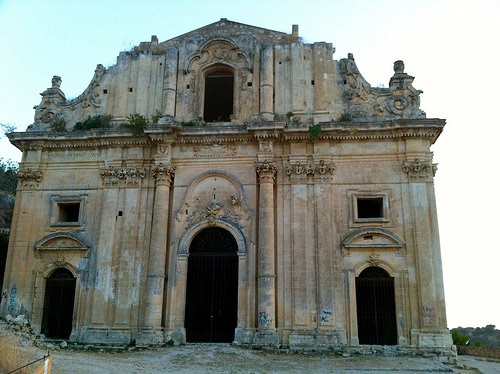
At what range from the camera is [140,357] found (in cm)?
1401

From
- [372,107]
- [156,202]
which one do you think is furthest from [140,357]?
[372,107]

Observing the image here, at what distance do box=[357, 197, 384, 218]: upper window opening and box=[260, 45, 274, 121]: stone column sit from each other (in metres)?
4.49

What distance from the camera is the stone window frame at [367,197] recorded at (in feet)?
55.6

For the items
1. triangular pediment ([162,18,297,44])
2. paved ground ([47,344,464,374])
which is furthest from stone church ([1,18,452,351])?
paved ground ([47,344,464,374])

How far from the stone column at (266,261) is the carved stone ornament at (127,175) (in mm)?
4356

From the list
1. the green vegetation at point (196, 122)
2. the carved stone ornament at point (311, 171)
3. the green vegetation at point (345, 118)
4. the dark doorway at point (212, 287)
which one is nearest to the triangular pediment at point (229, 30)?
the green vegetation at point (196, 122)

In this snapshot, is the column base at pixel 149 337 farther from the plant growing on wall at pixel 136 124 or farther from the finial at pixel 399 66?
the finial at pixel 399 66

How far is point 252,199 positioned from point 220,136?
2.58 metres

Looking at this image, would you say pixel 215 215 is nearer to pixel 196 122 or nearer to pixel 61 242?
pixel 196 122

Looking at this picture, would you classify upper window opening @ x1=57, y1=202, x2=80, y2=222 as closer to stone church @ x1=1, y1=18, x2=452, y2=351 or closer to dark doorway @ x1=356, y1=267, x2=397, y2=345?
stone church @ x1=1, y1=18, x2=452, y2=351

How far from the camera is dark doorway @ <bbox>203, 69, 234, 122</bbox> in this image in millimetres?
20312

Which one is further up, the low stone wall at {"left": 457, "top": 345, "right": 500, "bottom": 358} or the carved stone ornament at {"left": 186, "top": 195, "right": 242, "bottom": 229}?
the carved stone ornament at {"left": 186, "top": 195, "right": 242, "bottom": 229}

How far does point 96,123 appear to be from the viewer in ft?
63.5

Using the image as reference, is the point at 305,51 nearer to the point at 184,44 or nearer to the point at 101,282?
the point at 184,44
